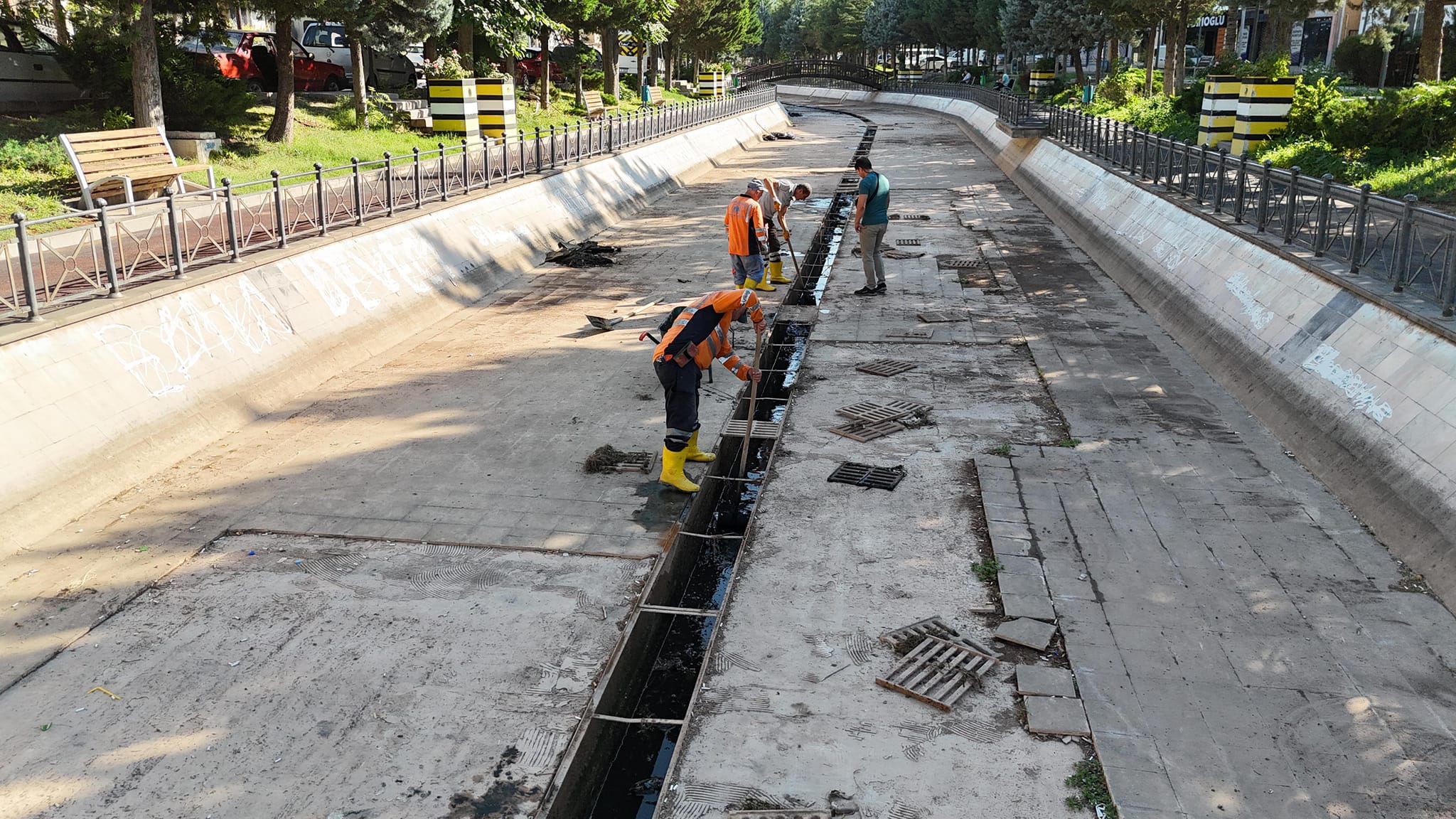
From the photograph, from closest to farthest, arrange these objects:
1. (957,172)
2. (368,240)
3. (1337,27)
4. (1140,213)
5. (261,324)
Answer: (261,324)
(368,240)
(1140,213)
(957,172)
(1337,27)

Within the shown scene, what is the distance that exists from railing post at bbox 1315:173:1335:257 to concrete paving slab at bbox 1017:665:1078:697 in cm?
718

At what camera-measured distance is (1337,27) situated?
52.3 meters

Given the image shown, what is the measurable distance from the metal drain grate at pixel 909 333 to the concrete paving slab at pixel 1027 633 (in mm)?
7260

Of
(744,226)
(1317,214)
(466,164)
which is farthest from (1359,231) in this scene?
(466,164)

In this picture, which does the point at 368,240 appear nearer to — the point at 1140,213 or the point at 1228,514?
the point at 1228,514

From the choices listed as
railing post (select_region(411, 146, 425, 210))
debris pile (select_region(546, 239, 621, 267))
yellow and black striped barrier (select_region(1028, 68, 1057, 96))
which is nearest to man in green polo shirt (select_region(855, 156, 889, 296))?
debris pile (select_region(546, 239, 621, 267))

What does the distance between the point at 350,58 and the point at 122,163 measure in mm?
19090

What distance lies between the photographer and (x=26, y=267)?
28.6 feet

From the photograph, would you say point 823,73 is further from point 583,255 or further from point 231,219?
point 231,219

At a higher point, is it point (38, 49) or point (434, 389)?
point (38, 49)

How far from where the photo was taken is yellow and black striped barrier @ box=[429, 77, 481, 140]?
23.7m

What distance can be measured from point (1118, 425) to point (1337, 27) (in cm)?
5314

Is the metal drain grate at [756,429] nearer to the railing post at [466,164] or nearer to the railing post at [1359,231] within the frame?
the railing post at [1359,231]

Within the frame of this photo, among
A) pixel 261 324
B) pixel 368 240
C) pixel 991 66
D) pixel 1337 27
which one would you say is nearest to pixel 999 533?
pixel 261 324
